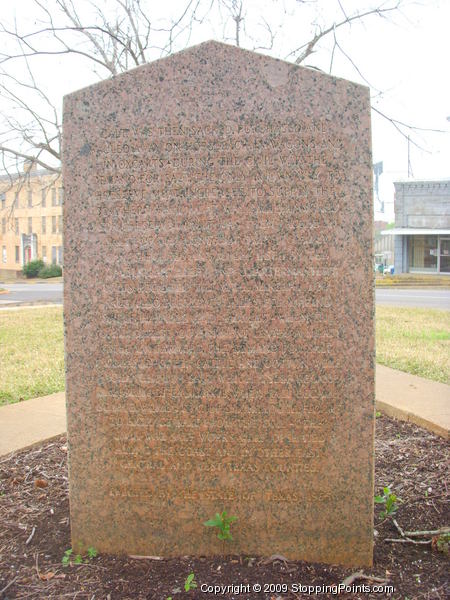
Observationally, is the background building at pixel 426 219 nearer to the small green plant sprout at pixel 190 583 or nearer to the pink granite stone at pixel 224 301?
the pink granite stone at pixel 224 301

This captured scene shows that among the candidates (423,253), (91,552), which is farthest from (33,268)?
(91,552)

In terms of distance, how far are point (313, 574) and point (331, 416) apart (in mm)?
627

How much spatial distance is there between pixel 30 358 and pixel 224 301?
524 centimetres

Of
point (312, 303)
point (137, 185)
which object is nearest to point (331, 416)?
point (312, 303)

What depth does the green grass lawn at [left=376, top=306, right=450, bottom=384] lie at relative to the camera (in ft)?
18.8

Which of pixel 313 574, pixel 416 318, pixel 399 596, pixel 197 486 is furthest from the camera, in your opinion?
pixel 416 318

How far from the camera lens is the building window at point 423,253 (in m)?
25.0

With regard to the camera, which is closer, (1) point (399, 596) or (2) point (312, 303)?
(1) point (399, 596)

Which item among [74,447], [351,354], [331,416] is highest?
[351,354]

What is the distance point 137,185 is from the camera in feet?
7.39

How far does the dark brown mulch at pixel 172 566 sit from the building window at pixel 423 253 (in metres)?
23.9

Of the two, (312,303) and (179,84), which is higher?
(179,84)

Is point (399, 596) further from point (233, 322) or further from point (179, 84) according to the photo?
point (179, 84)

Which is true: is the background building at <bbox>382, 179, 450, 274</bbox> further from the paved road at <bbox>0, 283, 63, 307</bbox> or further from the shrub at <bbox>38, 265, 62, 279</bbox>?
the shrub at <bbox>38, 265, 62, 279</bbox>
